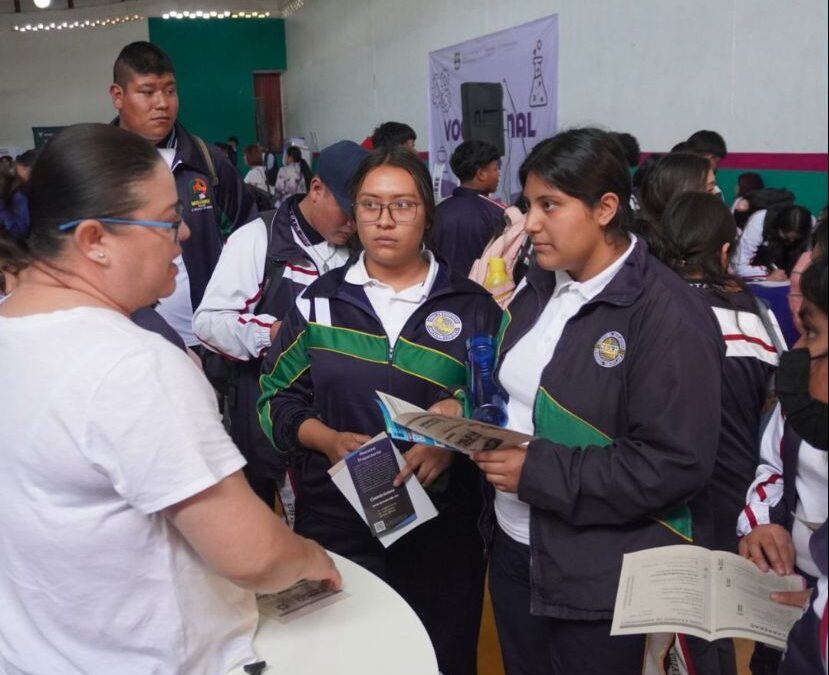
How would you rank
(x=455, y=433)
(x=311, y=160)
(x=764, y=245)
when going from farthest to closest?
1. (x=311, y=160)
2. (x=764, y=245)
3. (x=455, y=433)

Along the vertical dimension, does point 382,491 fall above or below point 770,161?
below

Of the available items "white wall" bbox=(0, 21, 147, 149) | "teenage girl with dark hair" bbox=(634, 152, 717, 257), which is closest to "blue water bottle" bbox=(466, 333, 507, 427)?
"teenage girl with dark hair" bbox=(634, 152, 717, 257)

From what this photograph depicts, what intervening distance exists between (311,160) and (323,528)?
12.3m

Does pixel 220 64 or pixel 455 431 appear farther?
pixel 220 64

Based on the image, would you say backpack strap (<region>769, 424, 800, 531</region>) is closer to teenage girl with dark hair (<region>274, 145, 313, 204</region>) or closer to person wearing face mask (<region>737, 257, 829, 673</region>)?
person wearing face mask (<region>737, 257, 829, 673</region>)

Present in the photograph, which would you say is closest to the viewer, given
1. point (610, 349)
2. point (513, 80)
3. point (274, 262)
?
point (610, 349)

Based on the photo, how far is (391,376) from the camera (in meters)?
2.00

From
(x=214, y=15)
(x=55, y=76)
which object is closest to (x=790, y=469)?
(x=214, y=15)

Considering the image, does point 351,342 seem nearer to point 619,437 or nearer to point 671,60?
point 619,437

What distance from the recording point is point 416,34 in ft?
31.9

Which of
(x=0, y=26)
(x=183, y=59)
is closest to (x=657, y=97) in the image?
(x=183, y=59)

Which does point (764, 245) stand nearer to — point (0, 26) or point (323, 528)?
point (323, 528)

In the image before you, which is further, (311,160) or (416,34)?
(311,160)

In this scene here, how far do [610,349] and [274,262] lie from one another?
4.17 feet
